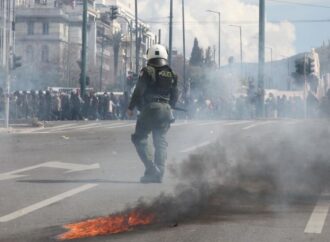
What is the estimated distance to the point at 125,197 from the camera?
9.72m

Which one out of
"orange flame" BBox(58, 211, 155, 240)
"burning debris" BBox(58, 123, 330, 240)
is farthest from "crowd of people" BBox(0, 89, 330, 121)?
"orange flame" BBox(58, 211, 155, 240)

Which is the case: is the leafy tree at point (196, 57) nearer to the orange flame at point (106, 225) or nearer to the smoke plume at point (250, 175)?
the smoke plume at point (250, 175)

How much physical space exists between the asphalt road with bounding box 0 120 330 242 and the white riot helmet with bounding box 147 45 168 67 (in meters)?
1.71

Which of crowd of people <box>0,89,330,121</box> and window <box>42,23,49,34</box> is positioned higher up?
window <box>42,23,49,34</box>

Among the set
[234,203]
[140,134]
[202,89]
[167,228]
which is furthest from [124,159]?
[167,228]

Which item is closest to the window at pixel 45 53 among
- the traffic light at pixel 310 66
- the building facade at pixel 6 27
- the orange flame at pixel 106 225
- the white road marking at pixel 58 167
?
the building facade at pixel 6 27

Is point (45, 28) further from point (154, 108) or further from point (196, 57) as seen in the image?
point (196, 57)

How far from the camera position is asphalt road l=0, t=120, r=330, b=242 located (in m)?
7.32

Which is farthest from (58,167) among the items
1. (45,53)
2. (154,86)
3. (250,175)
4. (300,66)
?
(300,66)

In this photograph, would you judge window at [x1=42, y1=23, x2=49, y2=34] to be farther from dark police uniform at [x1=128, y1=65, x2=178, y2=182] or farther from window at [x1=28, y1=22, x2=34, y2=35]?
dark police uniform at [x1=128, y1=65, x2=178, y2=182]

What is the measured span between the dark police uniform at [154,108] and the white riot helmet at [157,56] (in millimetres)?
60

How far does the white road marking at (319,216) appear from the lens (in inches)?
294

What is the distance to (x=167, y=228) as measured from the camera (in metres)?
7.52

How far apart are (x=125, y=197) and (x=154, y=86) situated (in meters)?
2.06
